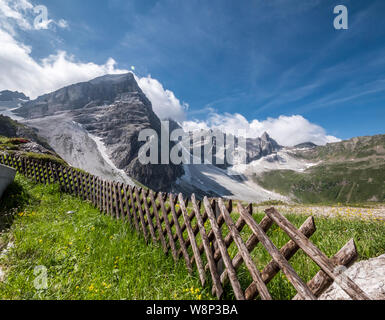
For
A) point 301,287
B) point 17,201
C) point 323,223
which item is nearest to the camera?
point 301,287

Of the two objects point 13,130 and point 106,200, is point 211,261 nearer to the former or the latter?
point 106,200

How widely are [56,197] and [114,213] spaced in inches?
Result: 179

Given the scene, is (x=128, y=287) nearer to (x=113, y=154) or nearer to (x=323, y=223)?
(x=323, y=223)

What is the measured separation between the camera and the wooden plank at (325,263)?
1821 millimetres

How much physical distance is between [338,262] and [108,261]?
4.12 metres

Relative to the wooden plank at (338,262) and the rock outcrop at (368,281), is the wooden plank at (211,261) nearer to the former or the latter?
the wooden plank at (338,262)

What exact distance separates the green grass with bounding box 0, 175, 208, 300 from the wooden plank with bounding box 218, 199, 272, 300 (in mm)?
1108

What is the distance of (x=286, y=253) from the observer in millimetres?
2518

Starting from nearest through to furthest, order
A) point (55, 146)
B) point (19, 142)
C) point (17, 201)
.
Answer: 1. point (17, 201)
2. point (19, 142)
3. point (55, 146)

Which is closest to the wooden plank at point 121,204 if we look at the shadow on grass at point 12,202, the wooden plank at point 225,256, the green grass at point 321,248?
the shadow on grass at point 12,202

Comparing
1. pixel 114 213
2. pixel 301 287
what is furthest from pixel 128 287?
pixel 114 213
